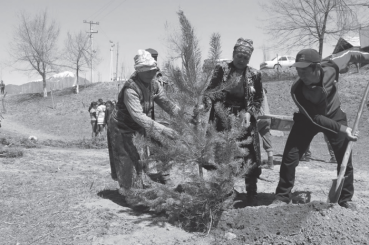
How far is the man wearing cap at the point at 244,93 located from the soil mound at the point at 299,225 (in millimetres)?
559

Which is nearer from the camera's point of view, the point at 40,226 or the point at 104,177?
the point at 40,226

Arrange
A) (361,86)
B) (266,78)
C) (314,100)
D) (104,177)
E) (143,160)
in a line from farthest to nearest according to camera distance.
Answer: (266,78) → (361,86) → (104,177) → (314,100) → (143,160)

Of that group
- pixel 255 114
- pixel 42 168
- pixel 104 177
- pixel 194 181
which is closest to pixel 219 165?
pixel 194 181

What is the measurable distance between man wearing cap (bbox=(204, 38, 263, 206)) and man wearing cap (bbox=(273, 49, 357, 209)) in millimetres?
377

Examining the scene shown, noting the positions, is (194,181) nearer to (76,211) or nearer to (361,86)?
(76,211)

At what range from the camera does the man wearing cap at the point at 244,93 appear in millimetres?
3604

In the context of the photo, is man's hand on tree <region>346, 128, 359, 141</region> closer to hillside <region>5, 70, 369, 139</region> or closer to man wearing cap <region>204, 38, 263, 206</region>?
man wearing cap <region>204, 38, 263, 206</region>

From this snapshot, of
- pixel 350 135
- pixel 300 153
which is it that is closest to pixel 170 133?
pixel 300 153

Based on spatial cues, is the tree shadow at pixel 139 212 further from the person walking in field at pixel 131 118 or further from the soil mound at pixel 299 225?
the soil mound at pixel 299 225

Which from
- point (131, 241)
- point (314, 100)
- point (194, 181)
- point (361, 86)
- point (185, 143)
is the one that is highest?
point (361, 86)

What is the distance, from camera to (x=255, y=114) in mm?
3928

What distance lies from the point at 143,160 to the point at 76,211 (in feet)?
3.09

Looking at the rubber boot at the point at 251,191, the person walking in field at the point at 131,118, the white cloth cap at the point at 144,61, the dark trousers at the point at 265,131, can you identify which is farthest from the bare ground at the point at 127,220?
the dark trousers at the point at 265,131

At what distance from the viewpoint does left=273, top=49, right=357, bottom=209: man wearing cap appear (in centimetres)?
346
